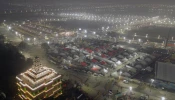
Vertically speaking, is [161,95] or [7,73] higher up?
[7,73]

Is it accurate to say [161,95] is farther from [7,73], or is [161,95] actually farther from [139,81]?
[7,73]

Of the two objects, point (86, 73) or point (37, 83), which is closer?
point (37, 83)

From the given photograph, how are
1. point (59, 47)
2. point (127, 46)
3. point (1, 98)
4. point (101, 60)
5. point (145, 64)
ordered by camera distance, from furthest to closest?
point (127, 46) < point (59, 47) < point (101, 60) < point (145, 64) < point (1, 98)

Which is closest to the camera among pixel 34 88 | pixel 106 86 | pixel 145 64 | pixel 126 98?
pixel 34 88

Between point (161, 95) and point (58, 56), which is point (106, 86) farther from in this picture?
point (58, 56)

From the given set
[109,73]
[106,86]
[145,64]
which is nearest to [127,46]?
[145,64]

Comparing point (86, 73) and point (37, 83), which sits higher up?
point (37, 83)

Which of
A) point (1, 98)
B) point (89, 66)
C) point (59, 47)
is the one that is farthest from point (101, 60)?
point (1, 98)

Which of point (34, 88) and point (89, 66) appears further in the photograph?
point (89, 66)
